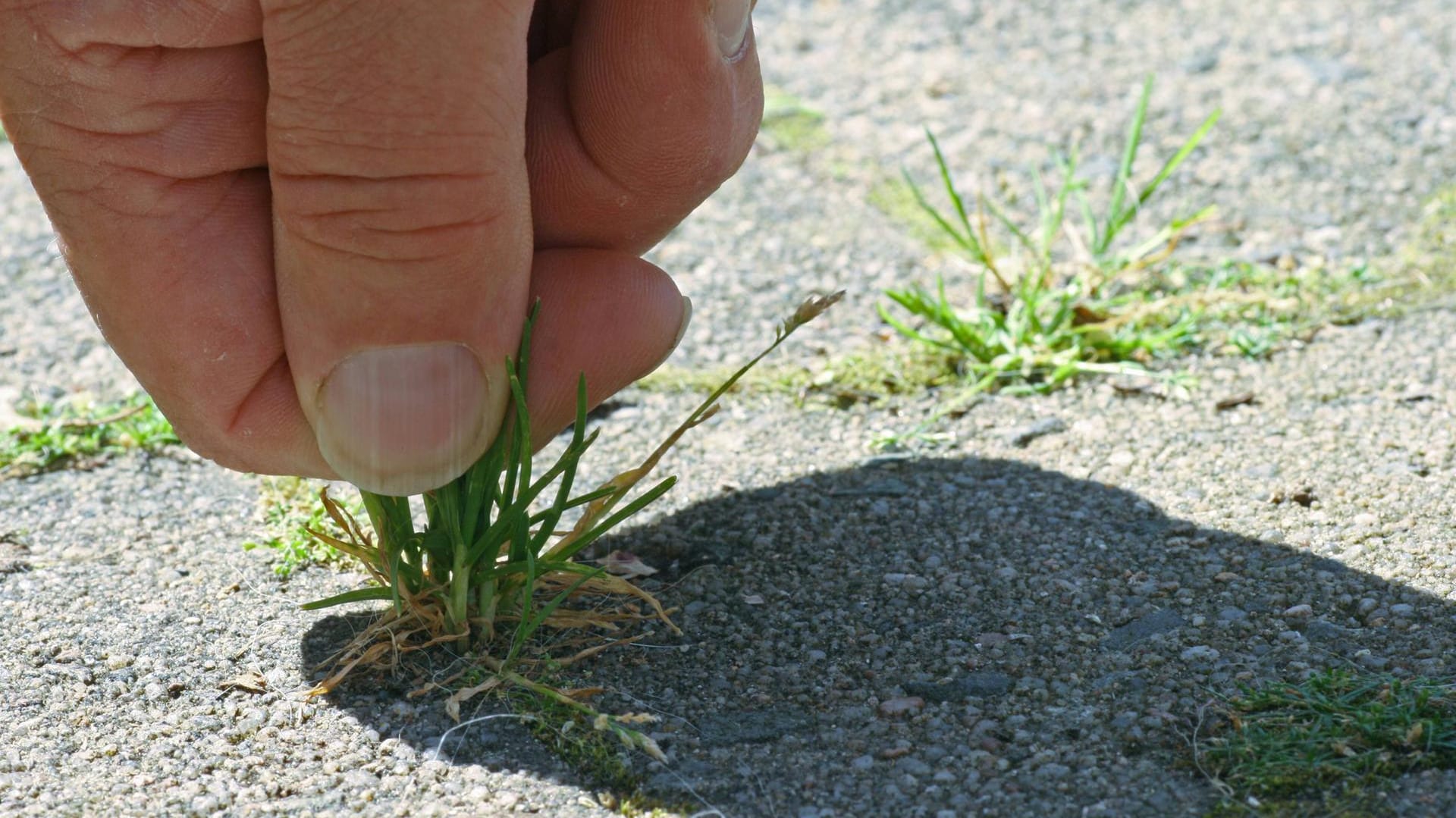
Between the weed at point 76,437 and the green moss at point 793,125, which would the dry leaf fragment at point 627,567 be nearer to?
the weed at point 76,437

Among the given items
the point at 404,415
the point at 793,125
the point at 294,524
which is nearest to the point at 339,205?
the point at 404,415

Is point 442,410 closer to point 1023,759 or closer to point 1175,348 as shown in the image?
point 1023,759

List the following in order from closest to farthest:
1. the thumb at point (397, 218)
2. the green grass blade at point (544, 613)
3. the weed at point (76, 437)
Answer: the thumb at point (397, 218) → the green grass blade at point (544, 613) → the weed at point (76, 437)

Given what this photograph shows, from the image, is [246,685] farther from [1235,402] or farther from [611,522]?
[1235,402]

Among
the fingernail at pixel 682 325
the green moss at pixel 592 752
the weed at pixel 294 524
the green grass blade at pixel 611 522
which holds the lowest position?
the weed at pixel 294 524

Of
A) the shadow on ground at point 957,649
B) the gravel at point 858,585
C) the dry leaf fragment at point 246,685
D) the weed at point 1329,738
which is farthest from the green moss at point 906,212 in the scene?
the dry leaf fragment at point 246,685

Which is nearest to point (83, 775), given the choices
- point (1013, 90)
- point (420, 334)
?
point (420, 334)

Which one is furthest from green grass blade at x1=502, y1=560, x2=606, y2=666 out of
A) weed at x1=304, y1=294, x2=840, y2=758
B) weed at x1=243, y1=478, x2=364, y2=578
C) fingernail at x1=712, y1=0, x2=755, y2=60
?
fingernail at x1=712, y1=0, x2=755, y2=60
